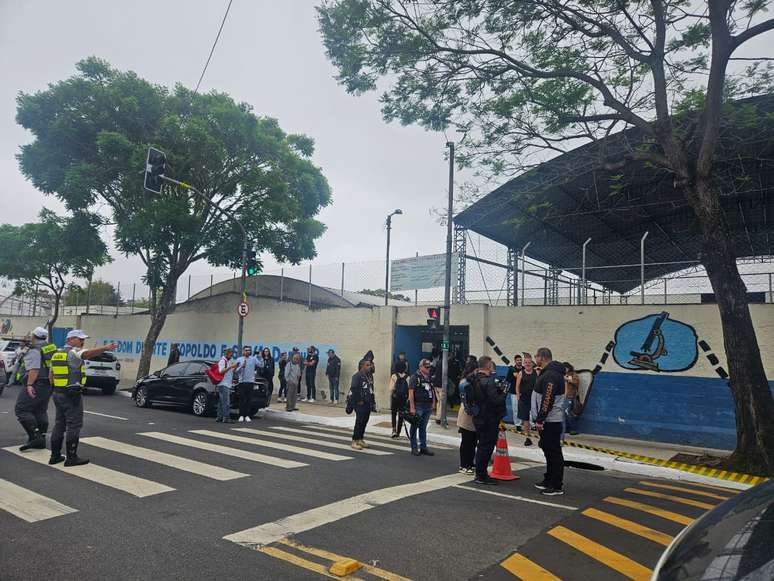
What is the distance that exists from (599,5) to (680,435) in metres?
9.41

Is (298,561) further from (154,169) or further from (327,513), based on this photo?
(154,169)

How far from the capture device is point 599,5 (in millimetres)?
11047

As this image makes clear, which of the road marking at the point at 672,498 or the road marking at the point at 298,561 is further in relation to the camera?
the road marking at the point at 672,498

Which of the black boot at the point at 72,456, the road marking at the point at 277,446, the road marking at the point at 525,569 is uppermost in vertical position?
the black boot at the point at 72,456

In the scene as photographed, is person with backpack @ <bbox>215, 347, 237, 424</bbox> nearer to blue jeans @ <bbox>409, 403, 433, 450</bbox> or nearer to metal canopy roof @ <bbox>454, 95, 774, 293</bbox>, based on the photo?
blue jeans @ <bbox>409, 403, 433, 450</bbox>

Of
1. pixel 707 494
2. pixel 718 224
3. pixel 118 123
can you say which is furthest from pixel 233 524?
pixel 118 123

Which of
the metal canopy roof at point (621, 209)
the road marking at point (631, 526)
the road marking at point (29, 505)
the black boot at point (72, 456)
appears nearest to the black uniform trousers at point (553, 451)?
the road marking at point (631, 526)

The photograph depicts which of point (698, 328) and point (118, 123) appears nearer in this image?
point (698, 328)

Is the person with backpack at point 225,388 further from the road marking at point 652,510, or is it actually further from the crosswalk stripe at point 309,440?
the road marking at point 652,510

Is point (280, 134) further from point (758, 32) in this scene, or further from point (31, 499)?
point (31, 499)

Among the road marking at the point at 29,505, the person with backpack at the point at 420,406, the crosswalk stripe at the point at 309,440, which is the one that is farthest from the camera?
the crosswalk stripe at the point at 309,440

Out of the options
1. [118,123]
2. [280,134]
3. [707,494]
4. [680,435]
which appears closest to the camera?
[707,494]

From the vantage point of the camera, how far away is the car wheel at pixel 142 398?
51.1 ft

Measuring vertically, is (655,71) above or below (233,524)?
above
